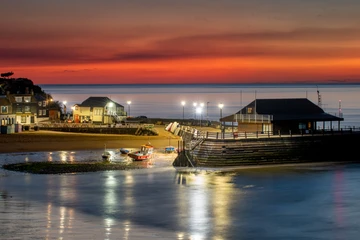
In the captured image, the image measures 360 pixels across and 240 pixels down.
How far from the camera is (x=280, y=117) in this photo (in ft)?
215

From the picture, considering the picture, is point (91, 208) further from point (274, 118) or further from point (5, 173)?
point (274, 118)

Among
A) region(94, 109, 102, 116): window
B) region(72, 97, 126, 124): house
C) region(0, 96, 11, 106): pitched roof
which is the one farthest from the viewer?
region(94, 109, 102, 116): window

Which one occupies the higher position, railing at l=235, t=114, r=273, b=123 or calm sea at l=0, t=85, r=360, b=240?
railing at l=235, t=114, r=273, b=123

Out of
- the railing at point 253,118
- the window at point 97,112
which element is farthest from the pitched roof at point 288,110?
the window at point 97,112

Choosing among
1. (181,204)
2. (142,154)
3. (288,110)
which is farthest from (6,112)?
(181,204)

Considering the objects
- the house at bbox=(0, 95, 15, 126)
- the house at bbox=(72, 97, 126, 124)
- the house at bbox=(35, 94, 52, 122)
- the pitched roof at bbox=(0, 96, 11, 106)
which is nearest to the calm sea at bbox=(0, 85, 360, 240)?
the house at bbox=(0, 95, 15, 126)

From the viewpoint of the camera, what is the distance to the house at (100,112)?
10619 cm

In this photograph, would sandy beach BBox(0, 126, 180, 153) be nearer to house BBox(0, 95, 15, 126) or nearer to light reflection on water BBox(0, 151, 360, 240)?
house BBox(0, 95, 15, 126)

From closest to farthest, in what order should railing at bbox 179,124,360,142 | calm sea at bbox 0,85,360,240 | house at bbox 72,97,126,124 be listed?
calm sea at bbox 0,85,360,240 < railing at bbox 179,124,360,142 < house at bbox 72,97,126,124

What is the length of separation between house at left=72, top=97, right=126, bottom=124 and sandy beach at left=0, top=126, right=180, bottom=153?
17.9m

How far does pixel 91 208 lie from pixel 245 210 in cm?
965

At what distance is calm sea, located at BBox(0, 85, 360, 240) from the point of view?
3678cm

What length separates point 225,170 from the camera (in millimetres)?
58031

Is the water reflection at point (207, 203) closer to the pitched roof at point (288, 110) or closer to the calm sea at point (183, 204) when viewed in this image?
the calm sea at point (183, 204)
